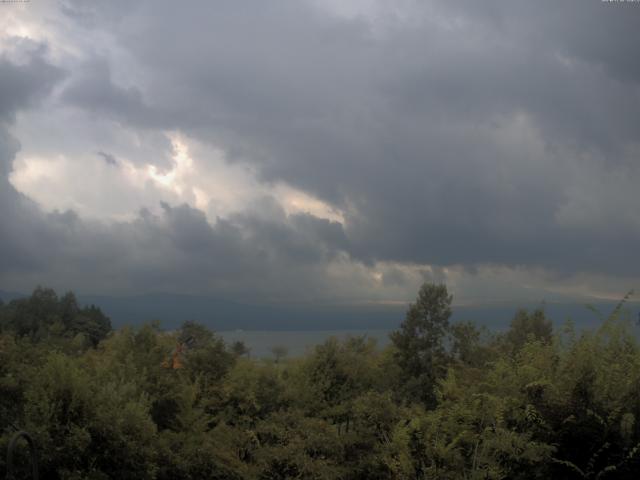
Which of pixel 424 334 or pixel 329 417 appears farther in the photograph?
pixel 424 334

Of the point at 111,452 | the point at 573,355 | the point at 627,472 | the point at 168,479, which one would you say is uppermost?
the point at 573,355

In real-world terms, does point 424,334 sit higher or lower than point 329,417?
higher

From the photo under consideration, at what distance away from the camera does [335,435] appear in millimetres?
15266

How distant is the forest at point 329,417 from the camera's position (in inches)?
414

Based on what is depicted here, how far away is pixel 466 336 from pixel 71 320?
2184 inches

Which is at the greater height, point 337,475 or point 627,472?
point 627,472

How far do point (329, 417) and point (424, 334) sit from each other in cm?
1003

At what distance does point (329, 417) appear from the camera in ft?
→ 75.5

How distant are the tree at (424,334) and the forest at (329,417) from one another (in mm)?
6935

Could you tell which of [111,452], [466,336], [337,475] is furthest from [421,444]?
[466,336]

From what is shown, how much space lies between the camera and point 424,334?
31344 mm

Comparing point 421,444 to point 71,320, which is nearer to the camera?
point 421,444

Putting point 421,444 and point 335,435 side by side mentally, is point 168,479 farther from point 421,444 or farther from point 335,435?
point 421,444

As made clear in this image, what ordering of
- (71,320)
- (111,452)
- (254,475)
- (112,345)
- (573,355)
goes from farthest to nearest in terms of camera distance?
(71,320)
(112,345)
(254,475)
(111,452)
(573,355)
